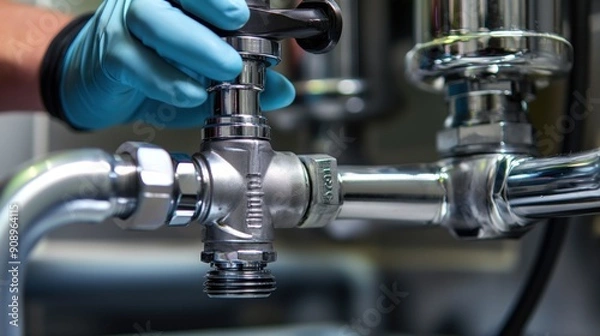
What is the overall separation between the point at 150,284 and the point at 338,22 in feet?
1.30

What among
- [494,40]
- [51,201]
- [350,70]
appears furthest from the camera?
[350,70]

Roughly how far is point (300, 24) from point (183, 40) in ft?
0.22

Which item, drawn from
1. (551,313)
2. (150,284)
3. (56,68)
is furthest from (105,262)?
(551,313)

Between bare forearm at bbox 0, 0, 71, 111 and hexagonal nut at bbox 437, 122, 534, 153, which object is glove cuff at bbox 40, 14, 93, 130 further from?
hexagonal nut at bbox 437, 122, 534, 153

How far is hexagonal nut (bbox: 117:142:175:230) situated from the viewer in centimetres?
37

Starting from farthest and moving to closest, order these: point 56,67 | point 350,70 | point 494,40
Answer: point 350,70, point 56,67, point 494,40

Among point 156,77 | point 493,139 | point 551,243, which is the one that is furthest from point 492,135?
point 156,77

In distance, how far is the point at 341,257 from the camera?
847mm

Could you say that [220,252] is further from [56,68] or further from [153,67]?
[56,68]

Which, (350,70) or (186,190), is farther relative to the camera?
(350,70)

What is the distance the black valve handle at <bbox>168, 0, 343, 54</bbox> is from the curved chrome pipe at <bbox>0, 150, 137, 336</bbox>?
10 centimetres

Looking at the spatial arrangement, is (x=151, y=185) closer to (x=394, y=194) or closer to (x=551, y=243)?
(x=394, y=194)

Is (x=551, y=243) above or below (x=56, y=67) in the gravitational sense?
below

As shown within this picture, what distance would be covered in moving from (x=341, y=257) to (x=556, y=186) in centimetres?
44
